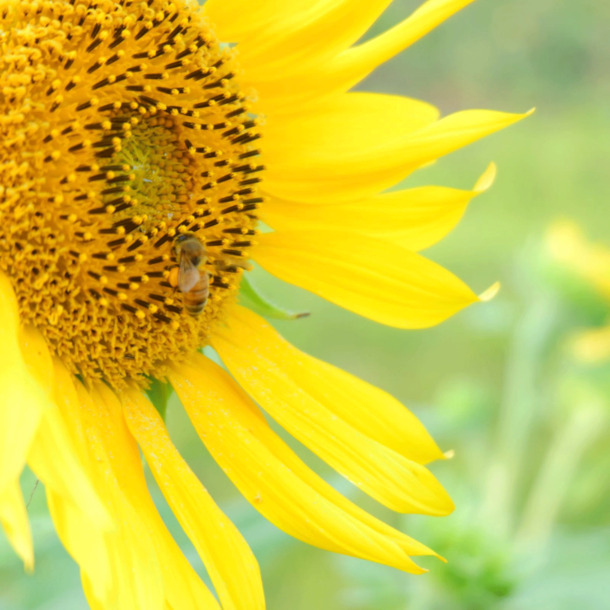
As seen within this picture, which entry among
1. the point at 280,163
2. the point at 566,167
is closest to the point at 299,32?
the point at 280,163

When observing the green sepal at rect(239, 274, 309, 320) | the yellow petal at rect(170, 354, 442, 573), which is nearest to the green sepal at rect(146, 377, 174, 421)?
the yellow petal at rect(170, 354, 442, 573)

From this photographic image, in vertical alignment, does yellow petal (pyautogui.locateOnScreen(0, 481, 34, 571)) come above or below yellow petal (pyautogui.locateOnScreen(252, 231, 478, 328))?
below

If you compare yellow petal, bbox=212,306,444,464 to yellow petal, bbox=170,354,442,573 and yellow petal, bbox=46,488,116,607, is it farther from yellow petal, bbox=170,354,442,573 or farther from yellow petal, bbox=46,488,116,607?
yellow petal, bbox=46,488,116,607

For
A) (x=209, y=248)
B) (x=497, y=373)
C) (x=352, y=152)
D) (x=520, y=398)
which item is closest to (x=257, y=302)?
(x=209, y=248)

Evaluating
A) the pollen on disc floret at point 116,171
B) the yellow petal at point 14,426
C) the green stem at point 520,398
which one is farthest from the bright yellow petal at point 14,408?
the green stem at point 520,398

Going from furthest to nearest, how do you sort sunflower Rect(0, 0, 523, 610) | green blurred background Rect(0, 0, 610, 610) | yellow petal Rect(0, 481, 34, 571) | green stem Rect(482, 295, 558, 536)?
green stem Rect(482, 295, 558, 536)
green blurred background Rect(0, 0, 610, 610)
sunflower Rect(0, 0, 523, 610)
yellow petal Rect(0, 481, 34, 571)
